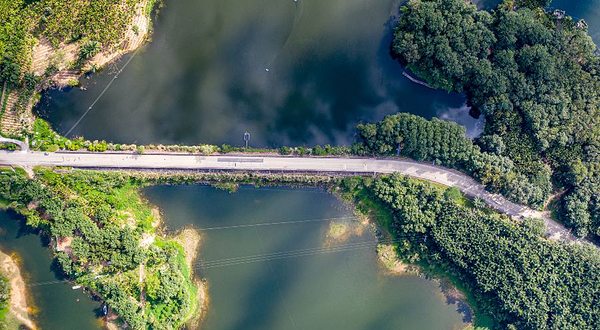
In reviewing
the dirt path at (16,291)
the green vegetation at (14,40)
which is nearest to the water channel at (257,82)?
the green vegetation at (14,40)

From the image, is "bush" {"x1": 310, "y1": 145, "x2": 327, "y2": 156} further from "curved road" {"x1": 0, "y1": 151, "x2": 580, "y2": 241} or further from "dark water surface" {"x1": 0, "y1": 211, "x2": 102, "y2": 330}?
"dark water surface" {"x1": 0, "y1": 211, "x2": 102, "y2": 330}

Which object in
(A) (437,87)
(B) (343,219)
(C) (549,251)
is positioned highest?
(A) (437,87)

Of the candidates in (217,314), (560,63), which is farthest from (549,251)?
(217,314)

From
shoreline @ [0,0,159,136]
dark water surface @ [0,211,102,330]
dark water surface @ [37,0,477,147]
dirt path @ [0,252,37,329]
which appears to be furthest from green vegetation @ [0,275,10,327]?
dark water surface @ [37,0,477,147]

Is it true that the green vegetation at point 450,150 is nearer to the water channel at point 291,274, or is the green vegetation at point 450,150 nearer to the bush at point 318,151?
the bush at point 318,151

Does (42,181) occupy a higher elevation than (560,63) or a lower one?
lower

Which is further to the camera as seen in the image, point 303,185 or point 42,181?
point 303,185

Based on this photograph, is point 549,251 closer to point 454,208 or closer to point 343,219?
point 454,208

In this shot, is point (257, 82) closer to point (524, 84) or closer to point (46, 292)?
point (524, 84)

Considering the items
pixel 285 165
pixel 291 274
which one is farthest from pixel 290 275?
pixel 285 165
